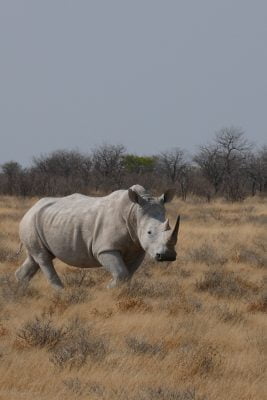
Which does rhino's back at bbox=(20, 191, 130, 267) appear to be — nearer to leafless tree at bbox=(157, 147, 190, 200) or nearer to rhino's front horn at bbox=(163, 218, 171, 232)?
rhino's front horn at bbox=(163, 218, 171, 232)

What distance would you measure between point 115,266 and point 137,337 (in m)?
1.92

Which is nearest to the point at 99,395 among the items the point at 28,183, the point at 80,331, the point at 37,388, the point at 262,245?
the point at 37,388

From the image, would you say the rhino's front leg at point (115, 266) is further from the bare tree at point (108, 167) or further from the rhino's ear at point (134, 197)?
the bare tree at point (108, 167)

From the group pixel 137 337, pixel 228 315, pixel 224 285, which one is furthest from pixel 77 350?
pixel 224 285

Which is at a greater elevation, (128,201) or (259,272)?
(128,201)

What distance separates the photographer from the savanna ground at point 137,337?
487 cm

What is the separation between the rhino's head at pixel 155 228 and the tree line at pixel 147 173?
24838 mm

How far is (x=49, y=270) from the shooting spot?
905cm

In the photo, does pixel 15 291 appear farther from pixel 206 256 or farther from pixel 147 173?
pixel 147 173

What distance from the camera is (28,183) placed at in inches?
1404

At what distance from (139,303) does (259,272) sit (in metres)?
4.66

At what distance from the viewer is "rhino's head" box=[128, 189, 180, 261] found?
7.45 m

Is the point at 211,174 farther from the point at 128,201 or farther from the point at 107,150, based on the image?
the point at 128,201

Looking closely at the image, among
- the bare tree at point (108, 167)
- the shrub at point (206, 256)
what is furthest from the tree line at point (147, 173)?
the shrub at point (206, 256)
